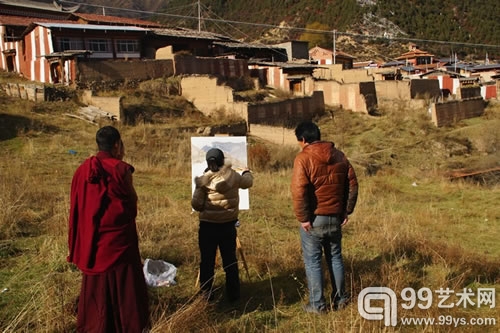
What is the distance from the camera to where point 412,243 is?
19.8ft

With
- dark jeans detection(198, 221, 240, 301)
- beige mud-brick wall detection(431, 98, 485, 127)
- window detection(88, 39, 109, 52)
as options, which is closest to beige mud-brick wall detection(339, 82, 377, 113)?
beige mud-brick wall detection(431, 98, 485, 127)

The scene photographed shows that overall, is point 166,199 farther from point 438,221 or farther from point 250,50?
point 250,50

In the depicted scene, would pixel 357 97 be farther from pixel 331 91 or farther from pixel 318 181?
pixel 318 181

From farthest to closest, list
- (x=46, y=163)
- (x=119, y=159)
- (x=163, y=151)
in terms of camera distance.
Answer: (x=163, y=151) < (x=46, y=163) < (x=119, y=159)

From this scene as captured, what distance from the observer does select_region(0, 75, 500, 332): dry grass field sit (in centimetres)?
385

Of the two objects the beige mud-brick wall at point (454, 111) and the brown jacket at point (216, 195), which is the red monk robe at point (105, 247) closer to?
the brown jacket at point (216, 195)

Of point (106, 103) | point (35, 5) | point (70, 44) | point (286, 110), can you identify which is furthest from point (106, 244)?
point (35, 5)

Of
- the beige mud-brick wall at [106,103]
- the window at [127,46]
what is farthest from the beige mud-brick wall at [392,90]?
the beige mud-brick wall at [106,103]

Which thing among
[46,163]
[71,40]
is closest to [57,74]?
[71,40]

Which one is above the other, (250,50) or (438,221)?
(250,50)

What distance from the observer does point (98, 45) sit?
83.0ft

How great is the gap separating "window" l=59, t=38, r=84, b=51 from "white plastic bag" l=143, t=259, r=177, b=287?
21.7m

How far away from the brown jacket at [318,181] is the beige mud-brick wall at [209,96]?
16.1 metres

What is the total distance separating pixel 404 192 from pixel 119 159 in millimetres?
9630
